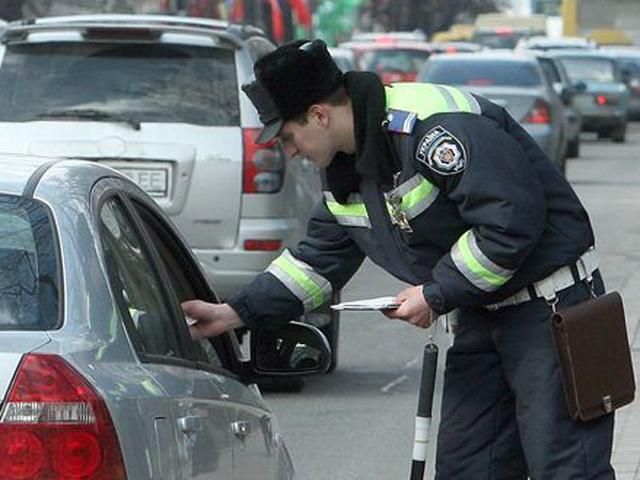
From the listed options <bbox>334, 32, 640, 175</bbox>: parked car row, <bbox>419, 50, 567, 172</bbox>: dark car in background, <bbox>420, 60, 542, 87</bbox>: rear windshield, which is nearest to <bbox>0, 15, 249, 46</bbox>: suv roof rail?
<bbox>334, 32, 640, 175</bbox>: parked car row

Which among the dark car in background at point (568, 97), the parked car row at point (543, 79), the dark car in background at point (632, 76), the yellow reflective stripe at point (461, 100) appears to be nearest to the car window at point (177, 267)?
the yellow reflective stripe at point (461, 100)

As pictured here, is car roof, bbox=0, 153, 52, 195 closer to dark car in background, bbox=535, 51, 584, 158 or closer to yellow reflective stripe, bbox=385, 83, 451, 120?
yellow reflective stripe, bbox=385, 83, 451, 120

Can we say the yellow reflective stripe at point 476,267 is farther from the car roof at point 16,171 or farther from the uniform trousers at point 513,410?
the car roof at point 16,171

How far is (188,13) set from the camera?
43.4m

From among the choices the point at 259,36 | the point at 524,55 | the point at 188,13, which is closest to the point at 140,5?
the point at 188,13

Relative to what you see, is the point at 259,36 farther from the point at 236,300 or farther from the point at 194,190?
the point at 236,300

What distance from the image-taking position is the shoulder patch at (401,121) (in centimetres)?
506

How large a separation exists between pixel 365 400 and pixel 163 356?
19.4 feet

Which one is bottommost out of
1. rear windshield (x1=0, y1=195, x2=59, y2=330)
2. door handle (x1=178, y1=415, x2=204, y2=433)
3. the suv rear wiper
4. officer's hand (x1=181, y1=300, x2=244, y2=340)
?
the suv rear wiper

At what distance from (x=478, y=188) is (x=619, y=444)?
429cm

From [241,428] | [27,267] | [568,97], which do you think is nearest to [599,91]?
[568,97]

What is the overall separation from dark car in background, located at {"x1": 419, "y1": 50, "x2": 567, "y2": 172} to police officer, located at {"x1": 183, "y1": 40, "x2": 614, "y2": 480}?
62.8 ft

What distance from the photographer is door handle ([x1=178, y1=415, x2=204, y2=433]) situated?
14.1ft

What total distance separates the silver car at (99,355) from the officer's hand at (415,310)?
0.45 m
